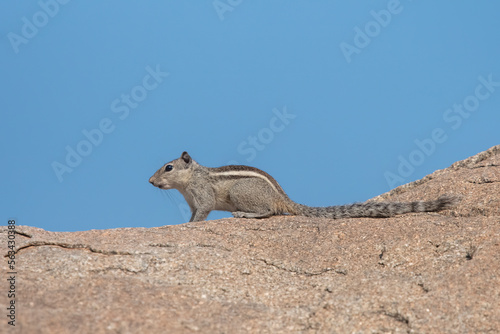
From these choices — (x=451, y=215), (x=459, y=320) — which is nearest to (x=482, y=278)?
(x=459, y=320)

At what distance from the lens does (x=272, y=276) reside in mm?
5961

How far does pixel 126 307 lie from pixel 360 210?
4062 mm

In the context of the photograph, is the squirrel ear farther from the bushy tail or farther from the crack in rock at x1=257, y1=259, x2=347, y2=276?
the crack in rock at x1=257, y1=259, x2=347, y2=276

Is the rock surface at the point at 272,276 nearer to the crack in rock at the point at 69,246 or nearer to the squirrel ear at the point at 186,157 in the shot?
the crack in rock at the point at 69,246

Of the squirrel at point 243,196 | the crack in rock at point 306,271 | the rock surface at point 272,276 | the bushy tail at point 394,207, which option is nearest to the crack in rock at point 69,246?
the rock surface at point 272,276

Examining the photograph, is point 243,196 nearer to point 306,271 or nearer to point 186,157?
point 186,157

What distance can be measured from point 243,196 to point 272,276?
279 cm

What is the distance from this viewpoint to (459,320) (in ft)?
15.8

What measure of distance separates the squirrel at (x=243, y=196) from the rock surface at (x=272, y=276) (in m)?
0.27

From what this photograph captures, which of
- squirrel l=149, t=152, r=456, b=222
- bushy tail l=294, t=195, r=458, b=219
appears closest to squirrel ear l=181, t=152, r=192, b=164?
squirrel l=149, t=152, r=456, b=222

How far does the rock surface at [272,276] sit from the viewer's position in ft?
15.4

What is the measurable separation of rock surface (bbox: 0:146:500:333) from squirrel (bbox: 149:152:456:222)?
0.89 ft

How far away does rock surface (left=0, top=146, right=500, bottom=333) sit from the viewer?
4695 millimetres

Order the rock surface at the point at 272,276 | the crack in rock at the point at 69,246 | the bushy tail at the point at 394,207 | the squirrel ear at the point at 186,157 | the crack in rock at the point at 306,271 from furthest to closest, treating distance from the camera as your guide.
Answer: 1. the squirrel ear at the point at 186,157
2. the bushy tail at the point at 394,207
3. the crack in rock at the point at 69,246
4. the crack in rock at the point at 306,271
5. the rock surface at the point at 272,276
